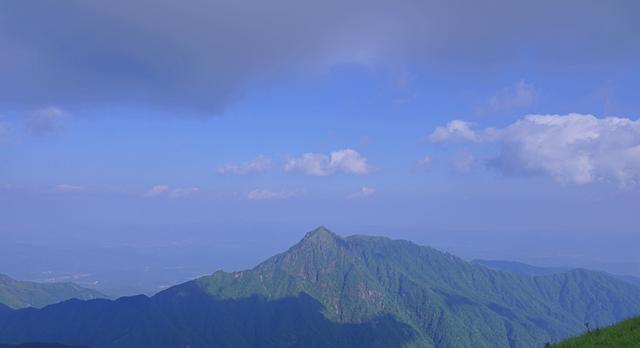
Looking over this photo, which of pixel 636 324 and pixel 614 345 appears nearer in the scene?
pixel 614 345

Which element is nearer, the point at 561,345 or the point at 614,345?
the point at 614,345
